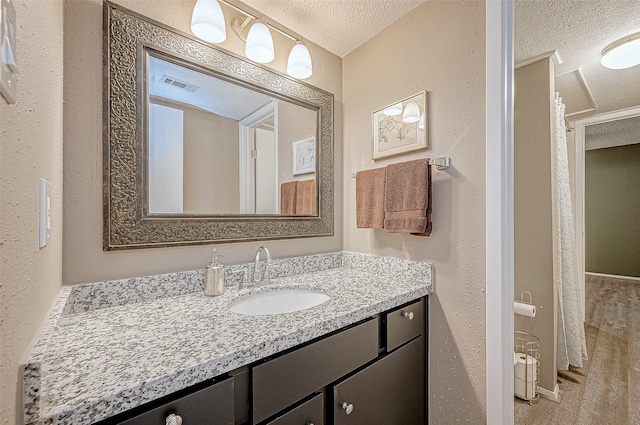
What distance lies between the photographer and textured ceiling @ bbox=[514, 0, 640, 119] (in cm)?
140

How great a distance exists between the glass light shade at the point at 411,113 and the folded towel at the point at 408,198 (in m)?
0.23

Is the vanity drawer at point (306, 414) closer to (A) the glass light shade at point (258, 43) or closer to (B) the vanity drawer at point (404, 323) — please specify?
(B) the vanity drawer at point (404, 323)

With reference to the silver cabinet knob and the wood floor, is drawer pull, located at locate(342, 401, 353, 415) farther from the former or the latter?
the wood floor

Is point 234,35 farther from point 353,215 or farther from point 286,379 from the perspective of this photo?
point 286,379

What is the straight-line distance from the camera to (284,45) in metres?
1.49

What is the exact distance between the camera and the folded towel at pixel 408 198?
1.25 metres

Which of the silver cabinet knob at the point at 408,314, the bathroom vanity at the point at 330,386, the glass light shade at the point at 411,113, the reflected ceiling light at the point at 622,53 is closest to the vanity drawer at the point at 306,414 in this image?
the bathroom vanity at the point at 330,386

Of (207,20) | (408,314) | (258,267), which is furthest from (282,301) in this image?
(207,20)

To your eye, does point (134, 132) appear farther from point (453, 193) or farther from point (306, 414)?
point (453, 193)

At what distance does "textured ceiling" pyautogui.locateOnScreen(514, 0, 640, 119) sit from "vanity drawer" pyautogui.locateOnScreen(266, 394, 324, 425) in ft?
6.56

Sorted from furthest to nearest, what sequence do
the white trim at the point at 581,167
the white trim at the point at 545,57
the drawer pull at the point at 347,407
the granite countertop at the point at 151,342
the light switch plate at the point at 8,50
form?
the white trim at the point at 581,167 → the white trim at the point at 545,57 → the drawer pull at the point at 347,407 → the granite countertop at the point at 151,342 → the light switch plate at the point at 8,50

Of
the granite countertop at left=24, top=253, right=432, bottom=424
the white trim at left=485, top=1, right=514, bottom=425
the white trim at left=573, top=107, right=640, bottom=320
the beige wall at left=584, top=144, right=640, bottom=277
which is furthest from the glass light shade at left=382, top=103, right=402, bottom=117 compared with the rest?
the beige wall at left=584, top=144, right=640, bottom=277

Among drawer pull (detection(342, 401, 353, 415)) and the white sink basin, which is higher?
the white sink basin

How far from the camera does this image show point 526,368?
165cm
